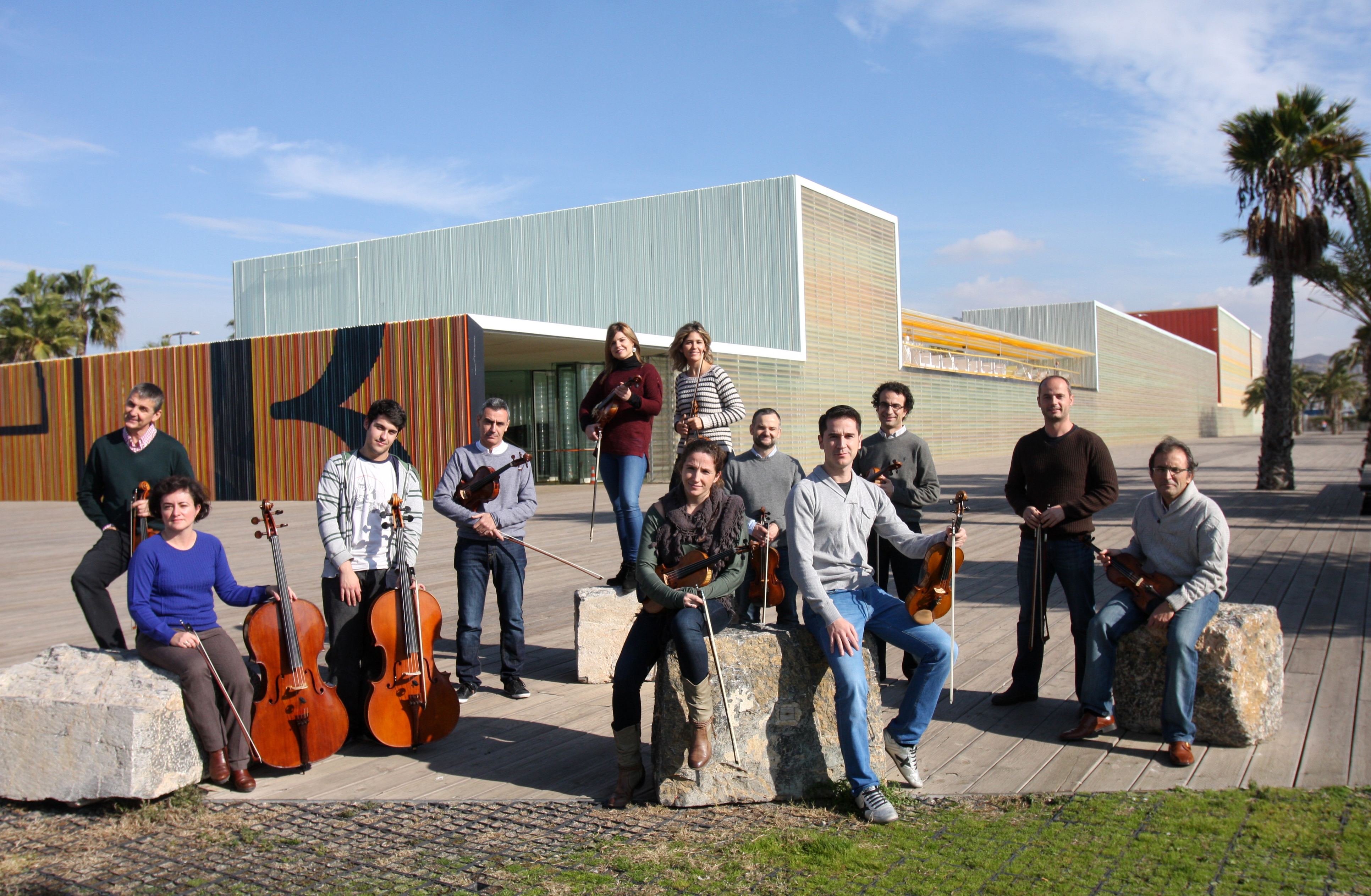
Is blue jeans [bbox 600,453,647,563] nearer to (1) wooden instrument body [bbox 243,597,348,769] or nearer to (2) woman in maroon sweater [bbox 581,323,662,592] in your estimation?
(2) woman in maroon sweater [bbox 581,323,662,592]

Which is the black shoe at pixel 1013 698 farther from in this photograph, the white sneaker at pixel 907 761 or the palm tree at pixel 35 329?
the palm tree at pixel 35 329

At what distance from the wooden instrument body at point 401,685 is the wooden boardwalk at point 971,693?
0.14 meters

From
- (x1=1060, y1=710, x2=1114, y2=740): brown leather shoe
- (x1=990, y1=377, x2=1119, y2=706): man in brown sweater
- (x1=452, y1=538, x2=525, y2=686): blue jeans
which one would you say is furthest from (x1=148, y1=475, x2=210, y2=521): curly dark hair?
(x1=1060, y1=710, x2=1114, y2=740): brown leather shoe

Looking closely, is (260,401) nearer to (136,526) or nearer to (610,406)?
(136,526)

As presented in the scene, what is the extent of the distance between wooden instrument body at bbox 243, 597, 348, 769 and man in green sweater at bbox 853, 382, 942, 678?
105 inches

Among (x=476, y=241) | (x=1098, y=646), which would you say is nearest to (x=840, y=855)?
(x=1098, y=646)

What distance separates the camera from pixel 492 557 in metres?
5.20

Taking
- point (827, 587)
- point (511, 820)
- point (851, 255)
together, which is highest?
point (851, 255)

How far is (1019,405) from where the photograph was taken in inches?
1698

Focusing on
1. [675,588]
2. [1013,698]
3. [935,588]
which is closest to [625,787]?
[675,588]

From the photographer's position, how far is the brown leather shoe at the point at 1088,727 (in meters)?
4.26

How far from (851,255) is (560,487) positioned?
1123 cm

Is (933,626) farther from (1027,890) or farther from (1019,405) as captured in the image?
(1019,405)

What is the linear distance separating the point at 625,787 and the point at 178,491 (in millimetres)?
2186
